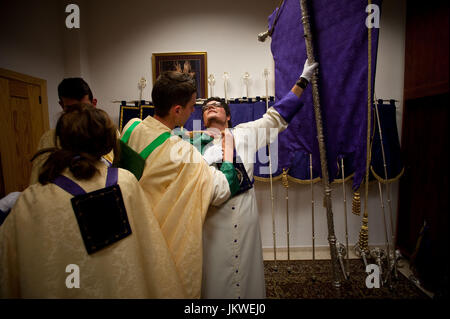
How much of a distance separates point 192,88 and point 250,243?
94 cm

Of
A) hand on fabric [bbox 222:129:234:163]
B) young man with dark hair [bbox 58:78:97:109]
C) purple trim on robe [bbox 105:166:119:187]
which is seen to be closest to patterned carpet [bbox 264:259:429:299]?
hand on fabric [bbox 222:129:234:163]

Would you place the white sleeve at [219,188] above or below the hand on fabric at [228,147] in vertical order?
below

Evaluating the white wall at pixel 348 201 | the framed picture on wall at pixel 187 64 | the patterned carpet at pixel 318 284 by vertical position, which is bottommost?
the patterned carpet at pixel 318 284

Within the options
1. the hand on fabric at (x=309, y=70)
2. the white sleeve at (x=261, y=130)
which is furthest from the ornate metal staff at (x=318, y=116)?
the white sleeve at (x=261, y=130)

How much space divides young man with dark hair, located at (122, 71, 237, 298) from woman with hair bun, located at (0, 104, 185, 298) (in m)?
0.14

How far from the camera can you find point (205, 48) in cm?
261

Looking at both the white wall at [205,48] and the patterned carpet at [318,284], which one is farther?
the white wall at [205,48]

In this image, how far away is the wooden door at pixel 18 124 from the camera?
178 centimetres

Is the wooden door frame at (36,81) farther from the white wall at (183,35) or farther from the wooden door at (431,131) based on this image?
the wooden door at (431,131)

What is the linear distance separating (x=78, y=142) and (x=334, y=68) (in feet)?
4.47

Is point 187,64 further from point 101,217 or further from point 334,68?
point 101,217

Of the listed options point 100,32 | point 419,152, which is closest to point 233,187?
point 419,152

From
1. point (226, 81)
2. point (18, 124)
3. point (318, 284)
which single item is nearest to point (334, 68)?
point (226, 81)

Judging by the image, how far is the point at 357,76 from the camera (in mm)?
1157
